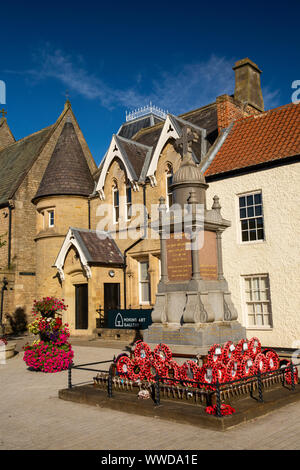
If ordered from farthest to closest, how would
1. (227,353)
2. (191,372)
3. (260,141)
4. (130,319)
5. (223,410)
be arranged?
(130,319), (260,141), (227,353), (191,372), (223,410)

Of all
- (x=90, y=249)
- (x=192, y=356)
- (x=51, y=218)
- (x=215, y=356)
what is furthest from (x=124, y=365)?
(x=51, y=218)

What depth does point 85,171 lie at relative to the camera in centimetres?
2817

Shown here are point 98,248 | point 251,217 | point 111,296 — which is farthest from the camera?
point 111,296

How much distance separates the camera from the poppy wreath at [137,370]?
9048 mm

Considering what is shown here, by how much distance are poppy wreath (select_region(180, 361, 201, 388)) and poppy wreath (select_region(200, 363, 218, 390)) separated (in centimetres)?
9

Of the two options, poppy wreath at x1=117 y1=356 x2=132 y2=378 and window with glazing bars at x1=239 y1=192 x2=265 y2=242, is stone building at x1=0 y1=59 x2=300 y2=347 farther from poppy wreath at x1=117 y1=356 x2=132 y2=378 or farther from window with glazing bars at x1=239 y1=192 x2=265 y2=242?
poppy wreath at x1=117 y1=356 x2=132 y2=378

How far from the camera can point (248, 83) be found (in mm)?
22953

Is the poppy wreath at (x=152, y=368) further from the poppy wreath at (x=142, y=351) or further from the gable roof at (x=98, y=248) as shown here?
the gable roof at (x=98, y=248)

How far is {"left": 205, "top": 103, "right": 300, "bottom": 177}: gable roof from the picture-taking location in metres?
17.3

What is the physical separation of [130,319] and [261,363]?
39.4 ft

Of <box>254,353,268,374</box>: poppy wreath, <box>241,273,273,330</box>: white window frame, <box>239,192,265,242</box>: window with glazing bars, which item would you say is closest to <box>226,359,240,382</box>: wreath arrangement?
<box>254,353,268,374</box>: poppy wreath

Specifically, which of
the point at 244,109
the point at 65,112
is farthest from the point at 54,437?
the point at 65,112

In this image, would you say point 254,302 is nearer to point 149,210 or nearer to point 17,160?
point 149,210

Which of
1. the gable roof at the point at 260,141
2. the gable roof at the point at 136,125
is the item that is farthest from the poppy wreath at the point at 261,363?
the gable roof at the point at 136,125
